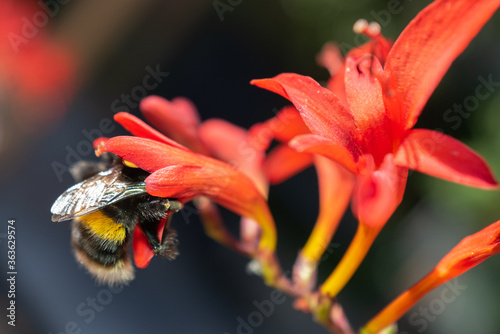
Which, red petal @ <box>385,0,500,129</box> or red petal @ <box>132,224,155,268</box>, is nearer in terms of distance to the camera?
red petal @ <box>385,0,500,129</box>

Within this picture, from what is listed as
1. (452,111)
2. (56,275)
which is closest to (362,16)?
(452,111)

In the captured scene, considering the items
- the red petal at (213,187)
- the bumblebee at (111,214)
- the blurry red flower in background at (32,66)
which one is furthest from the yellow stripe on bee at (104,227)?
the blurry red flower in background at (32,66)

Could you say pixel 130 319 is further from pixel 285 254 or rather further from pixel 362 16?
pixel 362 16

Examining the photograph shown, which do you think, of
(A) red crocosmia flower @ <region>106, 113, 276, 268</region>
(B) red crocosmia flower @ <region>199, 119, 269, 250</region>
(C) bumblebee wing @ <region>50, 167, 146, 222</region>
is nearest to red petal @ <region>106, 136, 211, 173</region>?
(A) red crocosmia flower @ <region>106, 113, 276, 268</region>

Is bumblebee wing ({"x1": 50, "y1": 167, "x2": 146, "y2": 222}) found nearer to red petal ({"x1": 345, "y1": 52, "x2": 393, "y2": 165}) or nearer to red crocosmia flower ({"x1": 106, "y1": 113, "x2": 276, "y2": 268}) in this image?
red crocosmia flower ({"x1": 106, "y1": 113, "x2": 276, "y2": 268})

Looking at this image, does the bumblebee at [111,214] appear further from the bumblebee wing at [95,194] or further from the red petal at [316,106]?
the red petal at [316,106]

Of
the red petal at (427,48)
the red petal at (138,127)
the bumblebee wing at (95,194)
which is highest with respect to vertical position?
the red petal at (138,127)

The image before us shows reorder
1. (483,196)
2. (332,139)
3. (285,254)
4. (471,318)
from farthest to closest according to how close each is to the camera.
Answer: (285,254), (471,318), (483,196), (332,139)
